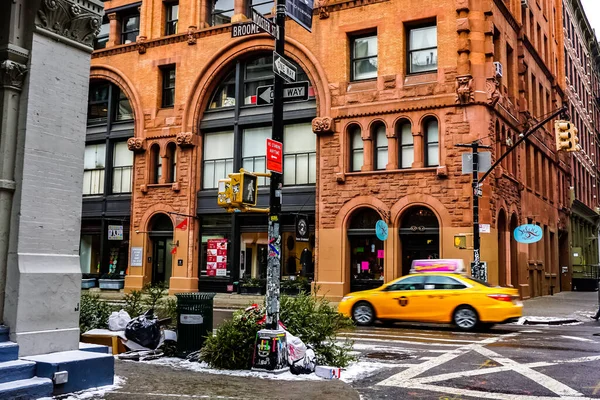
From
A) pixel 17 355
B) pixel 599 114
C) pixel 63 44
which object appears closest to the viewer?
pixel 17 355

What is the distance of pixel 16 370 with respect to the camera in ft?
23.8

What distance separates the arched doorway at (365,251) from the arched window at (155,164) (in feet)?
40.3

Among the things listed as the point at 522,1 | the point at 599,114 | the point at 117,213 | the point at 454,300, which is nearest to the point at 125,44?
the point at 117,213

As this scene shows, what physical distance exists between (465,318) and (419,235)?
950cm

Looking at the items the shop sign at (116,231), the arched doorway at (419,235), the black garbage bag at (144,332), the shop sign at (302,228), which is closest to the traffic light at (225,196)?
the black garbage bag at (144,332)

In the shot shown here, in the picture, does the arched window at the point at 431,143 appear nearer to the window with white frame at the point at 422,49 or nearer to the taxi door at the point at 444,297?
the window with white frame at the point at 422,49

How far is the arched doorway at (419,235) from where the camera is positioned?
26.2 meters

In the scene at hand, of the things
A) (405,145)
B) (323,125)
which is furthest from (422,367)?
(323,125)

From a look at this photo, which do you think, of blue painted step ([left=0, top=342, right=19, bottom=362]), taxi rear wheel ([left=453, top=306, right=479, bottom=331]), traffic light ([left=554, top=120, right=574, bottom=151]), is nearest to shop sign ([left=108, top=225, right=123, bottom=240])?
taxi rear wheel ([left=453, top=306, right=479, bottom=331])

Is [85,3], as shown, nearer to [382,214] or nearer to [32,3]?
[32,3]

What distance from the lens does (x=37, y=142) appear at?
8.24 m

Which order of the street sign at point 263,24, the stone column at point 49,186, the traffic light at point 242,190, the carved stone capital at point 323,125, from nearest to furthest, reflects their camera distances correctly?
the stone column at point 49,186 → the traffic light at point 242,190 → the street sign at point 263,24 → the carved stone capital at point 323,125

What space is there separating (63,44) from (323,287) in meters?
20.4

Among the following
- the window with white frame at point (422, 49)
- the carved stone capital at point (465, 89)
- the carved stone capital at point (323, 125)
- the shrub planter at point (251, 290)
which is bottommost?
the shrub planter at point (251, 290)
